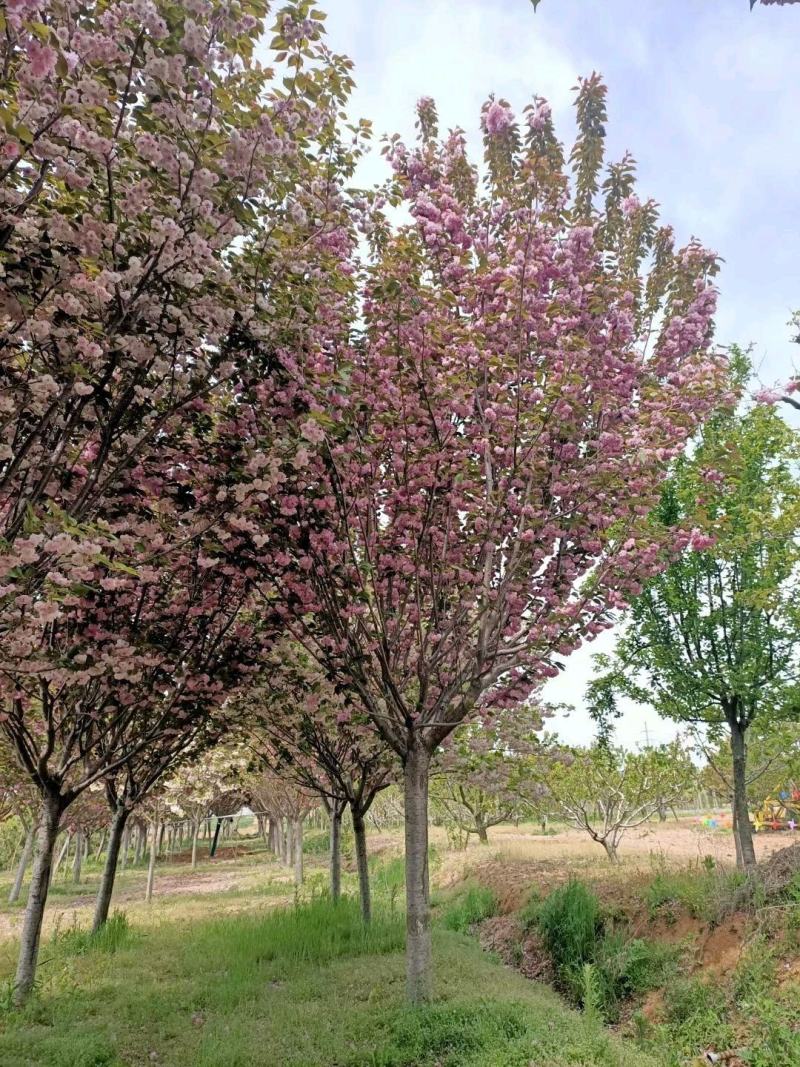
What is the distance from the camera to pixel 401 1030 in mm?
6070

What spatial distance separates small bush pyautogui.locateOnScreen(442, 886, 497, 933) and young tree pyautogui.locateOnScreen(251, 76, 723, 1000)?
23.0ft

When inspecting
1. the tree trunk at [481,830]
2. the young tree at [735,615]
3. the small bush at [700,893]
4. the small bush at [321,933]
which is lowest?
the tree trunk at [481,830]

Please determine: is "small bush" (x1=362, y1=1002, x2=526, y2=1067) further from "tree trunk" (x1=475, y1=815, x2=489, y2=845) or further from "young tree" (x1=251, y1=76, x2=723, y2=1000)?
"tree trunk" (x1=475, y1=815, x2=489, y2=845)

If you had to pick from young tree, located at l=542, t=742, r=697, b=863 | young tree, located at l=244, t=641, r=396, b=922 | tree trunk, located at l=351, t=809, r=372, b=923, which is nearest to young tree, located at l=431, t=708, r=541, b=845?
young tree, located at l=244, t=641, r=396, b=922

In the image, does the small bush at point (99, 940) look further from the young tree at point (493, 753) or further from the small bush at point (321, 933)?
the young tree at point (493, 753)

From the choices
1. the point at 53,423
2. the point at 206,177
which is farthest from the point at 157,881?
the point at 206,177

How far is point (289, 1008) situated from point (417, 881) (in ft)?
6.40

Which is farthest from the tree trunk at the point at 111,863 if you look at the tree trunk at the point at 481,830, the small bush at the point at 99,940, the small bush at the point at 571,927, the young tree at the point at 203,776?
the tree trunk at the point at 481,830

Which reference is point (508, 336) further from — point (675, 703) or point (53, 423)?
point (675, 703)

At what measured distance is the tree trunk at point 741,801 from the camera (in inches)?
424

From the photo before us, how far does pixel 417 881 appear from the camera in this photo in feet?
23.6

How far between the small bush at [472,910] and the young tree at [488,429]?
7.00 metres

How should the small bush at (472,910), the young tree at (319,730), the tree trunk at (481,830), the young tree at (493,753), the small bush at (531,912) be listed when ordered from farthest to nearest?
the tree trunk at (481,830), the small bush at (472,910), the young tree at (493,753), the small bush at (531,912), the young tree at (319,730)

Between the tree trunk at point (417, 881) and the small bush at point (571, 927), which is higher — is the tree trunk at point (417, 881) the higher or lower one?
the higher one
